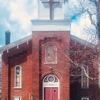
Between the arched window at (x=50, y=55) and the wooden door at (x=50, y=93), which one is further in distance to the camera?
the wooden door at (x=50, y=93)

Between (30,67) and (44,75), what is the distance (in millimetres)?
1981

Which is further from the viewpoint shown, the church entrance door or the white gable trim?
the white gable trim

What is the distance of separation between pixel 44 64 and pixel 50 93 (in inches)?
104

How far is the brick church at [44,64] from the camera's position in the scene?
31.6 metres

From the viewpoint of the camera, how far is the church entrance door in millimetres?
32188

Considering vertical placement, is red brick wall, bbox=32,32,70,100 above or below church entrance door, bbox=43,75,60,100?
above

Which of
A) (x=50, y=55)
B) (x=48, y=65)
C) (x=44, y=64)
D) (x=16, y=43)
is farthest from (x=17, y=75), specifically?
(x=50, y=55)

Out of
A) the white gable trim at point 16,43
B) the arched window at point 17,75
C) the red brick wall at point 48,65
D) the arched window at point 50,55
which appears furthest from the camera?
the arched window at point 17,75

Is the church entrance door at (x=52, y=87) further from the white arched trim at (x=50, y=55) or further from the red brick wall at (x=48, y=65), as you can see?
the white arched trim at (x=50, y=55)

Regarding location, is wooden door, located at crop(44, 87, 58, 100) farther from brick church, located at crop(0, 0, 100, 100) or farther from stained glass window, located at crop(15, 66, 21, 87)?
stained glass window, located at crop(15, 66, 21, 87)

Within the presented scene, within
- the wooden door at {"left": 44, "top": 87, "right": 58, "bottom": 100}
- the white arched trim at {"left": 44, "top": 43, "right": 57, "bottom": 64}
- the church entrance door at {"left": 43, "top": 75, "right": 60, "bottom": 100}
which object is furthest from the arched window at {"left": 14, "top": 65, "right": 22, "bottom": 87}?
the white arched trim at {"left": 44, "top": 43, "right": 57, "bottom": 64}

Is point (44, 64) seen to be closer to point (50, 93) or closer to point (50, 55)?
point (50, 55)

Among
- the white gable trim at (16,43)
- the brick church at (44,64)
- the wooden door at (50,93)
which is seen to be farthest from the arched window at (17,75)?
the wooden door at (50,93)

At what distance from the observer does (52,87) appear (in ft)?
106
